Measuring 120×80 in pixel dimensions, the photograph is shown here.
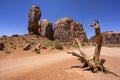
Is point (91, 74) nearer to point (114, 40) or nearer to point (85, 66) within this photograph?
point (85, 66)

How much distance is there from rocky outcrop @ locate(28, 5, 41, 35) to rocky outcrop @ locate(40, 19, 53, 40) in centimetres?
289

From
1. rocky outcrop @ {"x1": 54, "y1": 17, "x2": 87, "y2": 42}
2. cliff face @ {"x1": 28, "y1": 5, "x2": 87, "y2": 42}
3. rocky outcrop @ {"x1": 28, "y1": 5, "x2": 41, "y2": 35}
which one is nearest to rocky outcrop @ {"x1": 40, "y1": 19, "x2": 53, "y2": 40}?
cliff face @ {"x1": 28, "y1": 5, "x2": 87, "y2": 42}

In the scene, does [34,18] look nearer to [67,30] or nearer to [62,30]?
[62,30]

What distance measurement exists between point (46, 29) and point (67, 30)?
5449 millimetres

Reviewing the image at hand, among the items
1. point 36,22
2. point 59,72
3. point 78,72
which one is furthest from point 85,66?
point 36,22

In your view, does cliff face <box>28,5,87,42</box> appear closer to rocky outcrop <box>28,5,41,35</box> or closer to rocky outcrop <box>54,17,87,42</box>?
rocky outcrop <box>54,17,87,42</box>

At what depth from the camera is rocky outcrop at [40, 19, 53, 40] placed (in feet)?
126

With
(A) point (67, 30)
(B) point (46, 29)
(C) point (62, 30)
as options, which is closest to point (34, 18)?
(B) point (46, 29)

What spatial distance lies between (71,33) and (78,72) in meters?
32.6

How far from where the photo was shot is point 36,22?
116 ft

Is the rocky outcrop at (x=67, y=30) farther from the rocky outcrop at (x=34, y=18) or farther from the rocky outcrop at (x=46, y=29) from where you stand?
the rocky outcrop at (x=34, y=18)

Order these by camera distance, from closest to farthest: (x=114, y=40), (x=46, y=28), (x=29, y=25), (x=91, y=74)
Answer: (x=91, y=74) < (x=29, y=25) < (x=46, y=28) < (x=114, y=40)

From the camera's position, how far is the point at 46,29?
38.8 m

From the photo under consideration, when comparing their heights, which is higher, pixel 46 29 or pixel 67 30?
pixel 46 29
